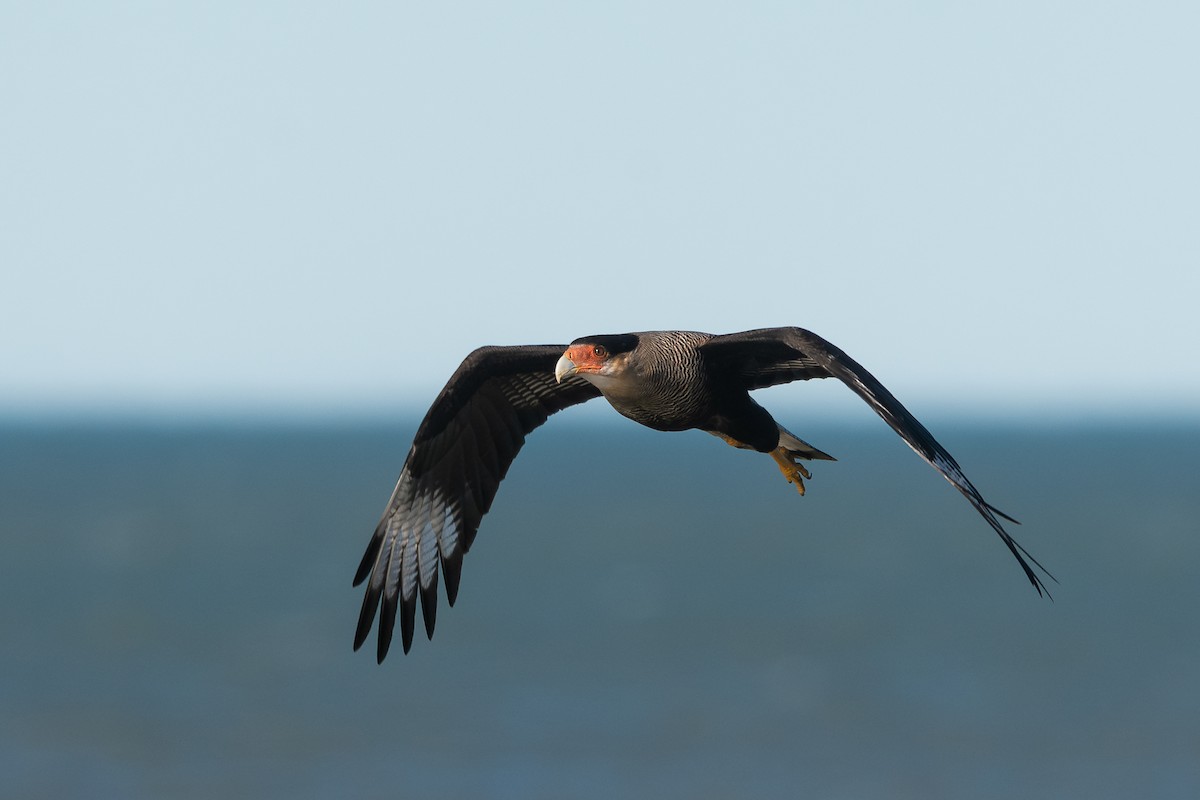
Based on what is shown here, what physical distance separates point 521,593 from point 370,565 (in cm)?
4538

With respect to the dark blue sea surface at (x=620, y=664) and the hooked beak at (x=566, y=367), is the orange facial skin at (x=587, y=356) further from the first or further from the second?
the dark blue sea surface at (x=620, y=664)

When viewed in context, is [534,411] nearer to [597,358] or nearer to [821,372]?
[597,358]

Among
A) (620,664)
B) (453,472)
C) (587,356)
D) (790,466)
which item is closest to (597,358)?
(587,356)

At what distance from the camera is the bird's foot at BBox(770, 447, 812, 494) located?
1055 centimetres

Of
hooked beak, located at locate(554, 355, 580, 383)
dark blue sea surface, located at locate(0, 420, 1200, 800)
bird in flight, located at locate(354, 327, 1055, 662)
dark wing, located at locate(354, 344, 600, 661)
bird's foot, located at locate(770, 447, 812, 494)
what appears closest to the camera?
hooked beak, located at locate(554, 355, 580, 383)

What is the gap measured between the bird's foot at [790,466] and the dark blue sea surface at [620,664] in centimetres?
2122

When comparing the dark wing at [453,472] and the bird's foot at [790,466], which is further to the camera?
the bird's foot at [790,466]

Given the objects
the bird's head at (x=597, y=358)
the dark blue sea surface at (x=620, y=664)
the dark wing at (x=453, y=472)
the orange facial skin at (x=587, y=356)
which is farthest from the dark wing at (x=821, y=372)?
the dark blue sea surface at (x=620, y=664)

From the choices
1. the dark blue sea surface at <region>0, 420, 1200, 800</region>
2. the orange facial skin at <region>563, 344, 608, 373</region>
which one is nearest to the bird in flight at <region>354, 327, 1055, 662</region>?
the orange facial skin at <region>563, 344, 608, 373</region>

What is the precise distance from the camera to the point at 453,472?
34.3 ft

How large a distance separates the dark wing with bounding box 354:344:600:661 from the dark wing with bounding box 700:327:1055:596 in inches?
39.0

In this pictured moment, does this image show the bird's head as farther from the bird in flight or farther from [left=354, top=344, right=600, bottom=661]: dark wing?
[left=354, top=344, right=600, bottom=661]: dark wing

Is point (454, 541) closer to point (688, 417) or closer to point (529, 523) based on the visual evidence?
point (688, 417)

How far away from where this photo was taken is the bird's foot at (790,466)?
10.6 meters
